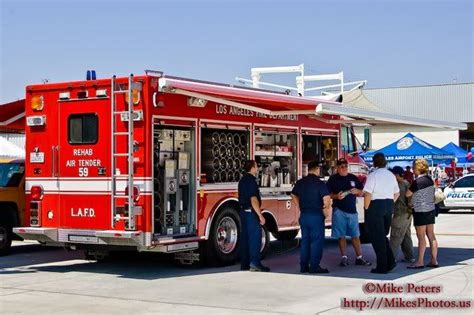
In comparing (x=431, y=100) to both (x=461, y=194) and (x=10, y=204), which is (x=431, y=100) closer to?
(x=461, y=194)

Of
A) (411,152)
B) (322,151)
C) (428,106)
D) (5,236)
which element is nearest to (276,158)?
(322,151)

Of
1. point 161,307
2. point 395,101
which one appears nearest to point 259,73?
point 161,307

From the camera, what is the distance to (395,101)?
59.8 m

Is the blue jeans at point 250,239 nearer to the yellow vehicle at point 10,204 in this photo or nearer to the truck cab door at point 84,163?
the truck cab door at point 84,163

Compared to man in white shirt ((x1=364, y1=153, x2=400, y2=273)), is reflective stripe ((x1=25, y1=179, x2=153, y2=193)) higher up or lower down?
higher up

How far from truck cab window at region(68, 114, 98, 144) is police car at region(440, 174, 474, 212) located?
1825 cm

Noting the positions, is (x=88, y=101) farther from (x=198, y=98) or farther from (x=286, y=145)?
(x=286, y=145)

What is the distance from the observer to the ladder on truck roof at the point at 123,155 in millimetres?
11406

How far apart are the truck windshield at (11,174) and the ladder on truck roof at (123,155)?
4007 mm

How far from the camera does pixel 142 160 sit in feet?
37.6

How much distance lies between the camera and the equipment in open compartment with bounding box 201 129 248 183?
12.7 m

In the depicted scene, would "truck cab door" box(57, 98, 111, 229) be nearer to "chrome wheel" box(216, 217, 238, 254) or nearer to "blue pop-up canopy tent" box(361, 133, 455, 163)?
"chrome wheel" box(216, 217, 238, 254)

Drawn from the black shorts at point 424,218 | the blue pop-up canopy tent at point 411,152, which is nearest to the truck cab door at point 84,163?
the black shorts at point 424,218

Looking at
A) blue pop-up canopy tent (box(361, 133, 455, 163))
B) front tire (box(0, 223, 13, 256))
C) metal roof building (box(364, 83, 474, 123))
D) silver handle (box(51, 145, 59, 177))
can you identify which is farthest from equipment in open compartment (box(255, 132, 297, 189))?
metal roof building (box(364, 83, 474, 123))
